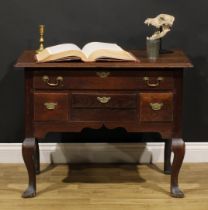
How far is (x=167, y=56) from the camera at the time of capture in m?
3.22

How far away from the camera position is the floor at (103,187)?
121 inches

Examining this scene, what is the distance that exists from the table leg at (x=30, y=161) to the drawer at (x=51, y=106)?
143 mm

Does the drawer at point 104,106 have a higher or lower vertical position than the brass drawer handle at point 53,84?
lower

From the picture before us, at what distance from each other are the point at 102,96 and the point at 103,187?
1.95ft

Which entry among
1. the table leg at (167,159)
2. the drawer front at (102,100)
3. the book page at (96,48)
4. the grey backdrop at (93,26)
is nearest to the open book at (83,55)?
the book page at (96,48)

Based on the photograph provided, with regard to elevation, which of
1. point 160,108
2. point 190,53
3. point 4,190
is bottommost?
point 4,190

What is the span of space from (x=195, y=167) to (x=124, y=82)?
0.94 m

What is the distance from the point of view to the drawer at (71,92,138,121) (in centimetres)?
306

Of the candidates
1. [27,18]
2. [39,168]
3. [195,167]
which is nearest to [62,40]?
[27,18]

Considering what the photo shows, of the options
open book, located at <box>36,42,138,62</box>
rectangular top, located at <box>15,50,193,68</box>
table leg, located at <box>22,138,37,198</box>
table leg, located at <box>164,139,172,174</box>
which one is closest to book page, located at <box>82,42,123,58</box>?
open book, located at <box>36,42,138,62</box>

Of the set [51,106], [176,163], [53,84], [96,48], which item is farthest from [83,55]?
[176,163]

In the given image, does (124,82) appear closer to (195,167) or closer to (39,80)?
(39,80)

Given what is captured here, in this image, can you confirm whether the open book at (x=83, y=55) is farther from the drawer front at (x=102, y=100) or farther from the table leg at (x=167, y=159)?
the table leg at (x=167, y=159)

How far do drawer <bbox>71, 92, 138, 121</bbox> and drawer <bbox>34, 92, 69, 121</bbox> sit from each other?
0.05m
